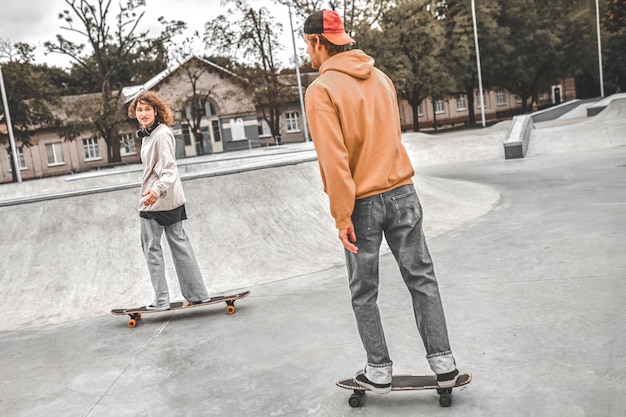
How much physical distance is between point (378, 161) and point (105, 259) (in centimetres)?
452

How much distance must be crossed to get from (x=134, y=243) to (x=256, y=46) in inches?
1346

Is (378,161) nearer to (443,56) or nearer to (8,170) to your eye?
(443,56)

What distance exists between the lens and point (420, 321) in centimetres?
298

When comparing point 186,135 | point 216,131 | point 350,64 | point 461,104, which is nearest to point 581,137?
point 350,64

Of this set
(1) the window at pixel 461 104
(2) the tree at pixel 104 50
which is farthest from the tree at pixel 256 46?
(1) the window at pixel 461 104

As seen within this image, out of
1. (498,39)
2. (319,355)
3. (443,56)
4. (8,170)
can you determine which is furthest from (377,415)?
A: (8,170)

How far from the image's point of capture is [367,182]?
2850 millimetres

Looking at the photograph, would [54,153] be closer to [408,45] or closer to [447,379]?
[408,45]

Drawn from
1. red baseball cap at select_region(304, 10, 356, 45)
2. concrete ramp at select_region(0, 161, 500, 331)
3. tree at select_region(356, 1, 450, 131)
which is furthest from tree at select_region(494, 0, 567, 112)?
red baseball cap at select_region(304, 10, 356, 45)

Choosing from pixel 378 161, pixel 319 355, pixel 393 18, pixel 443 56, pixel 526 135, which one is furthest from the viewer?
pixel 443 56

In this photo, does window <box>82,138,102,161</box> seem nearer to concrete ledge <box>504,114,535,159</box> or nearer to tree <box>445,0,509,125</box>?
tree <box>445,0,509,125</box>

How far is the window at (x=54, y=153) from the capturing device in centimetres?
4653

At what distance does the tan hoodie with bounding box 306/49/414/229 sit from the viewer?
278cm

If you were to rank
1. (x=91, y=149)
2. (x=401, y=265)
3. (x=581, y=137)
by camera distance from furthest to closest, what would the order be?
(x=91, y=149)
(x=581, y=137)
(x=401, y=265)
